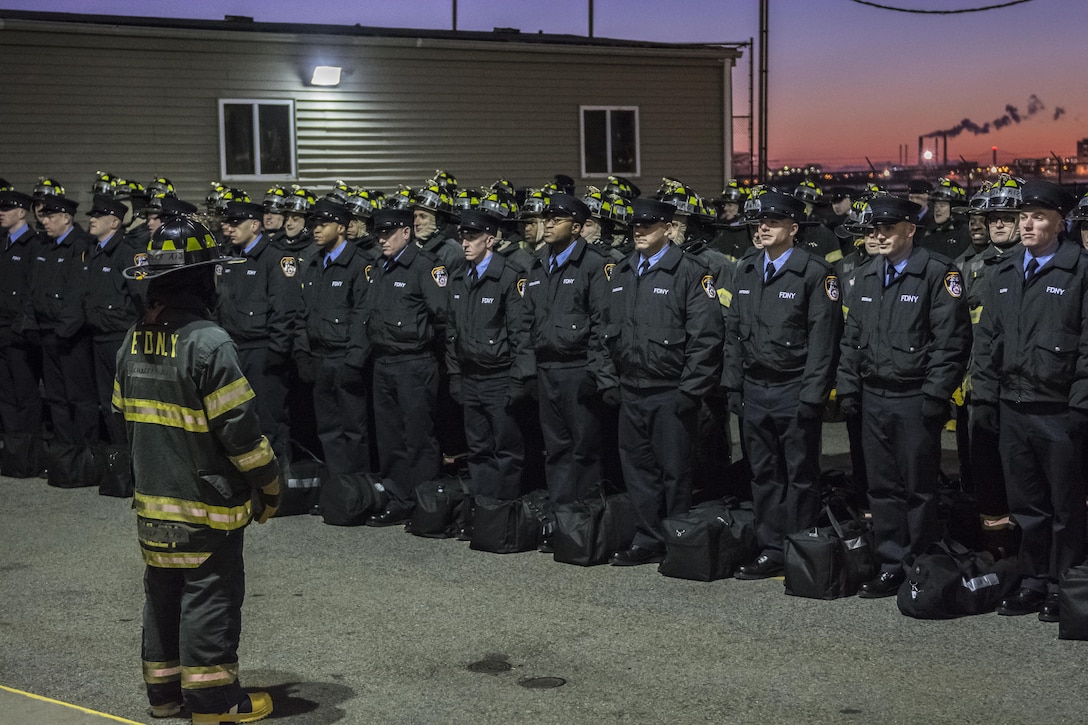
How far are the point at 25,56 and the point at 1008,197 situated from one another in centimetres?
1502

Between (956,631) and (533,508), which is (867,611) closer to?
(956,631)

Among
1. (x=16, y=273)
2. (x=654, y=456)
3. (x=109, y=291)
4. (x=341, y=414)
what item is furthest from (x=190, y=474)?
(x=16, y=273)

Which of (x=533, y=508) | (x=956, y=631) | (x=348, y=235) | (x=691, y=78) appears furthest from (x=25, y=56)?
(x=956, y=631)

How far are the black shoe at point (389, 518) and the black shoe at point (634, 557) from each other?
2150 millimetres

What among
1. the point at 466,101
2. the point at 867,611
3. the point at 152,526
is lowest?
the point at 867,611

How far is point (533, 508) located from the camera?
990 cm

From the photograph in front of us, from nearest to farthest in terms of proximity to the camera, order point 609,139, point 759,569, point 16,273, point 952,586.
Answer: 1. point 952,586
2. point 759,569
3. point 16,273
4. point 609,139

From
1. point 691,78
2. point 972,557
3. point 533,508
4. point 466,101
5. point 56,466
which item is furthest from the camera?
point 691,78

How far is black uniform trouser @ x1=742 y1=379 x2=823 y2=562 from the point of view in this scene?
8727mm

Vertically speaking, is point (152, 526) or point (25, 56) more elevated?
point (25, 56)

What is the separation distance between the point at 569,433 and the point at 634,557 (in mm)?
1184

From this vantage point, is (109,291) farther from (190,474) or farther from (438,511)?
(190,474)

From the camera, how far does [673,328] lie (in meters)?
9.15

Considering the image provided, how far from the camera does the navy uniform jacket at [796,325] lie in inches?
338
